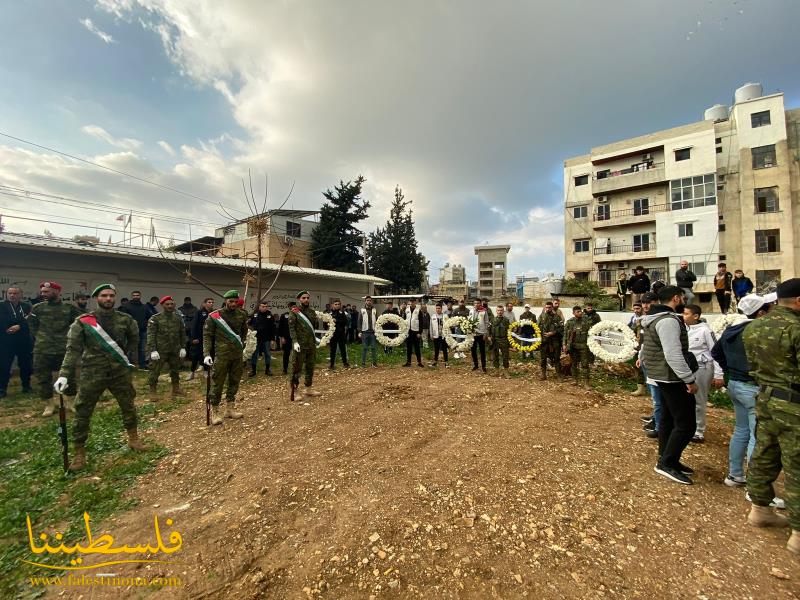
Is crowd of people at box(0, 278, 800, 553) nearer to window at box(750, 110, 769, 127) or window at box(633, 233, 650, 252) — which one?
window at box(633, 233, 650, 252)

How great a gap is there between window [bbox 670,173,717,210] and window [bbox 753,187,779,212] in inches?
113

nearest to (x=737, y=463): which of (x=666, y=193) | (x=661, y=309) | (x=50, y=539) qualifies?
(x=661, y=309)

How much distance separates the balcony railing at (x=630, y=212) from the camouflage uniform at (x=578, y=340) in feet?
95.9

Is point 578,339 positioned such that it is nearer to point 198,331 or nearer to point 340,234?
point 198,331

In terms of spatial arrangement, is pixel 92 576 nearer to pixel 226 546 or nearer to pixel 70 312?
pixel 226 546

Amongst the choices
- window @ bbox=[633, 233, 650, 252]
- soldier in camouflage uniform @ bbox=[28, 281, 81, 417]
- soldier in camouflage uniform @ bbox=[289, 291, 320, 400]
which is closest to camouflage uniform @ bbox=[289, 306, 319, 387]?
soldier in camouflage uniform @ bbox=[289, 291, 320, 400]

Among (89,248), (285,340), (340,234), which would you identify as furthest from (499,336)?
(340,234)

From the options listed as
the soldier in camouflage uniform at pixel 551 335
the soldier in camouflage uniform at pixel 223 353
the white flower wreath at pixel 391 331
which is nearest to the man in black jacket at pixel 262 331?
the white flower wreath at pixel 391 331

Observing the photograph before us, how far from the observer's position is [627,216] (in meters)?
31.7

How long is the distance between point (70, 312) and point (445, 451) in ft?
28.5

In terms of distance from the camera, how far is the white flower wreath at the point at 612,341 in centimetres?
874

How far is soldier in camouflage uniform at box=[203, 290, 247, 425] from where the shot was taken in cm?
639

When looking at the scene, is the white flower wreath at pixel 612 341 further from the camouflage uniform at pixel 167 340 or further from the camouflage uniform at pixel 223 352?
the camouflage uniform at pixel 167 340

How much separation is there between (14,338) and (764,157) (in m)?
44.2
